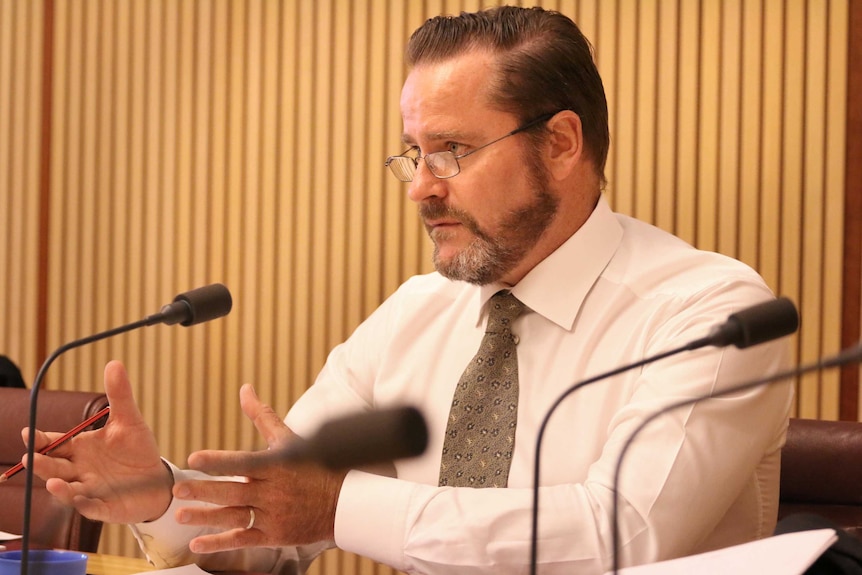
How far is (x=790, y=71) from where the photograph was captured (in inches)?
131

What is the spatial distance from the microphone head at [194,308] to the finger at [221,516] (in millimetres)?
278

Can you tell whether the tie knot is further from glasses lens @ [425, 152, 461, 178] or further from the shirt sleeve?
the shirt sleeve

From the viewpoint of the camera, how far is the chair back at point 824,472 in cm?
188

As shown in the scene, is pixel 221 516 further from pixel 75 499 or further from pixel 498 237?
pixel 498 237

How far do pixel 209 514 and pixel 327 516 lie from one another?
0.55 ft

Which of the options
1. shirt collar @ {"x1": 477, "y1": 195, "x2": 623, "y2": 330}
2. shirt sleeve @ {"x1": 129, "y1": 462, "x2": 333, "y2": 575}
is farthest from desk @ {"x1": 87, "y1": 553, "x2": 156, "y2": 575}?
shirt collar @ {"x1": 477, "y1": 195, "x2": 623, "y2": 330}

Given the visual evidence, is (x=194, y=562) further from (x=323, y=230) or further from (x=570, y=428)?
(x=323, y=230)

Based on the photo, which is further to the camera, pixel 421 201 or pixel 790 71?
pixel 790 71

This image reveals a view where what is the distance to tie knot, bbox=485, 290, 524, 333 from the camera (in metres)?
1.88

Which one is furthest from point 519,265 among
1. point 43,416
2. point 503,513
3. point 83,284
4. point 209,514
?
point 83,284

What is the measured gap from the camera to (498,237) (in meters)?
1.87

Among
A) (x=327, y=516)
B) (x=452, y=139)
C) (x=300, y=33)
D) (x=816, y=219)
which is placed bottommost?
(x=327, y=516)

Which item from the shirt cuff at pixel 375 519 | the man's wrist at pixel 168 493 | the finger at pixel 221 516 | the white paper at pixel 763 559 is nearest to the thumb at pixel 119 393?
the man's wrist at pixel 168 493

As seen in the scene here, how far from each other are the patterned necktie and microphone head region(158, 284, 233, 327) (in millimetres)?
585
